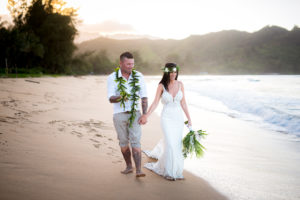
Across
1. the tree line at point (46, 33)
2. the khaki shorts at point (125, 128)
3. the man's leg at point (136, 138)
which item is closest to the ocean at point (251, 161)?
the man's leg at point (136, 138)

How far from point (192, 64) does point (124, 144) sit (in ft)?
569

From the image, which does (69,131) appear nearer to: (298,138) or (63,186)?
(63,186)

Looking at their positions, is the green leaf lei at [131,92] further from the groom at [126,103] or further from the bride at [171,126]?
the bride at [171,126]

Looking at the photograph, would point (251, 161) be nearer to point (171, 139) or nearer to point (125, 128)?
point (171, 139)

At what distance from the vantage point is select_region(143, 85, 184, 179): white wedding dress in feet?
13.4

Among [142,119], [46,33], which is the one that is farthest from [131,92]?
[46,33]

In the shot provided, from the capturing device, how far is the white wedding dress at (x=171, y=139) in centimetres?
409

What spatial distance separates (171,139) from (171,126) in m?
0.26

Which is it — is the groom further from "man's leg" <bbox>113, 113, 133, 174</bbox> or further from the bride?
the bride

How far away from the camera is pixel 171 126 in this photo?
4.22 metres

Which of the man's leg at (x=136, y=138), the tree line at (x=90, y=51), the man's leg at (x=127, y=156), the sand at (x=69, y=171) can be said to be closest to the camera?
the sand at (x=69, y=171)

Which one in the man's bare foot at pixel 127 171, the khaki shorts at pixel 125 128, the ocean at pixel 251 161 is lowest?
the ocean at pixel 251 161

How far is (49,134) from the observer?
5586mm

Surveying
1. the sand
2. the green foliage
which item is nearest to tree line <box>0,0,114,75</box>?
the green foliage
